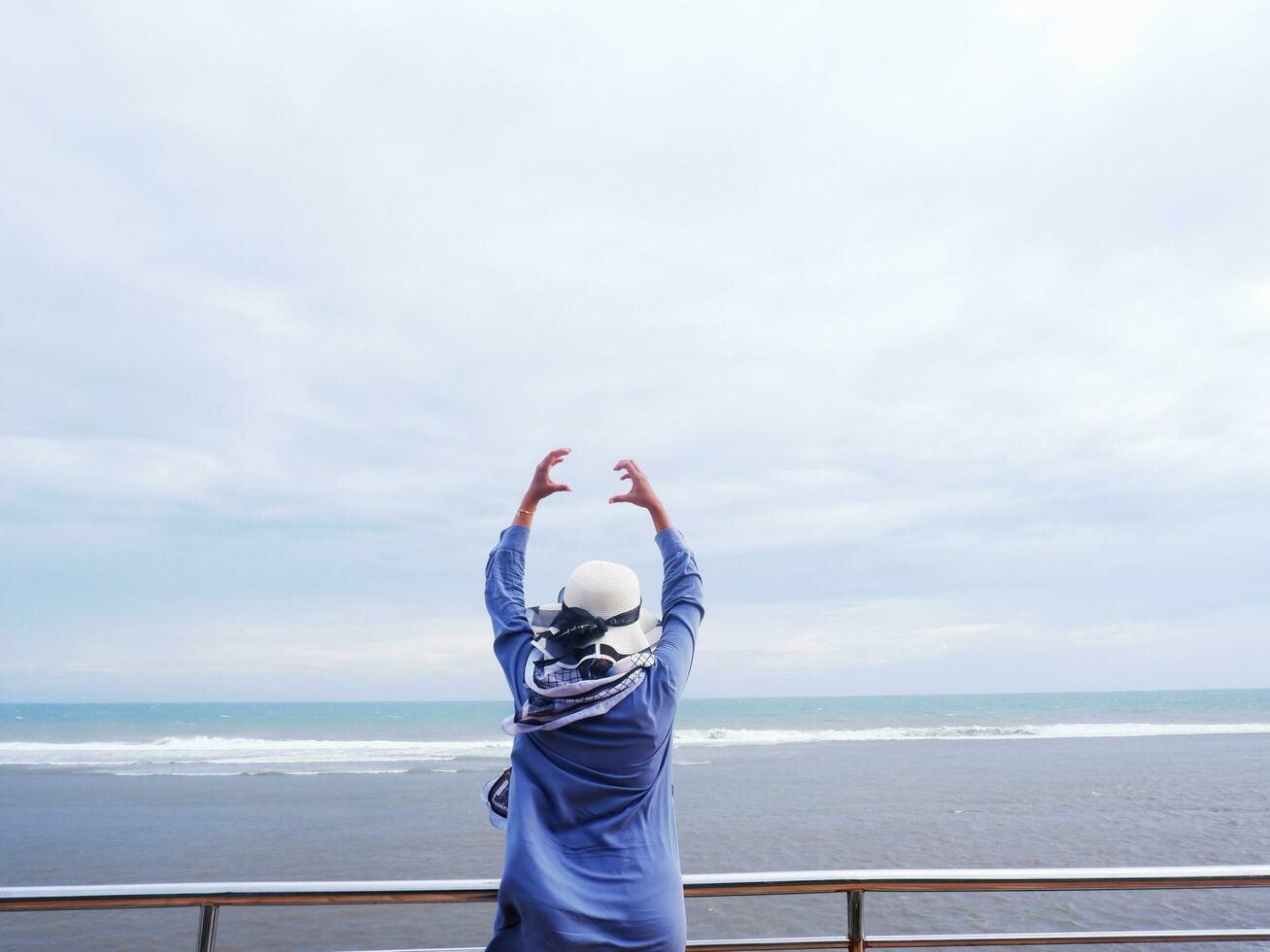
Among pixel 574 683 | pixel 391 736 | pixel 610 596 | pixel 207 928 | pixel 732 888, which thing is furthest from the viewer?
pixel 391 736

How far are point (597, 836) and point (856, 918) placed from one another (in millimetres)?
757

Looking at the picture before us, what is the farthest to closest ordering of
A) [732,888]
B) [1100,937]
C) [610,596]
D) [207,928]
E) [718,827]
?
[718,827], [1100,937], [207,928], [732,888], [610,596]

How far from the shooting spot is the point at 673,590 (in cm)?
176

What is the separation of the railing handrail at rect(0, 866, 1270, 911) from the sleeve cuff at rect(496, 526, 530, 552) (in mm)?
652

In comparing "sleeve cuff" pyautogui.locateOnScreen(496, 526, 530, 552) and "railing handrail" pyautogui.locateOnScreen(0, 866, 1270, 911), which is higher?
Answer: "sleeve cuff" pyautogui.locateOnScreen(496, 526, 530, 552)

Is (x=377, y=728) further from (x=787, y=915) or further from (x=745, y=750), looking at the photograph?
(x=787, y=915)

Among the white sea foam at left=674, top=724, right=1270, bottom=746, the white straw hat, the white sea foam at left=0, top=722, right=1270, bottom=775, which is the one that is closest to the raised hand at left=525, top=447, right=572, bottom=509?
the white straw hat

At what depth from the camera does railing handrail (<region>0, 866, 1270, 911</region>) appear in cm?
166

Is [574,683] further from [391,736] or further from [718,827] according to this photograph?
[391,736]

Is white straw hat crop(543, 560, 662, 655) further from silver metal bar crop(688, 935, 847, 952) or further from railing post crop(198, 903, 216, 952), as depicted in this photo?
railing post crop(198, 903, 216, 952)

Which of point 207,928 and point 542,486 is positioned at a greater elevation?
point 542,486

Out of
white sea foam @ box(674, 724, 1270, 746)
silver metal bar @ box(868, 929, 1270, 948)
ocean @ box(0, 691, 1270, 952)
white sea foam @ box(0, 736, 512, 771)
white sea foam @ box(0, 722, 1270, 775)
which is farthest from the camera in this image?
white sea foam @ box(674, 724, 1270, 746)

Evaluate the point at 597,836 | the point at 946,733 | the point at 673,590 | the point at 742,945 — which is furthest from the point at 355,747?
the point at 597,836

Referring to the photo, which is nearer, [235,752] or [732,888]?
[732,888]
